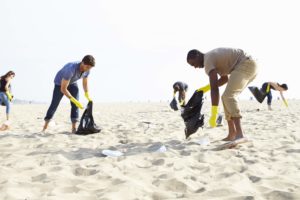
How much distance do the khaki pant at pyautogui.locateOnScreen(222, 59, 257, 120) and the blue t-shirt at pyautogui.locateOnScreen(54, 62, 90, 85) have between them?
253 cm

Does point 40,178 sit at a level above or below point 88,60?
below

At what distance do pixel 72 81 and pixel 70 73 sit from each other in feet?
1.06

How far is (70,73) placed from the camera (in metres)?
5.61

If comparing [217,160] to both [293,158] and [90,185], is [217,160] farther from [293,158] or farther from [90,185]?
[90,185]

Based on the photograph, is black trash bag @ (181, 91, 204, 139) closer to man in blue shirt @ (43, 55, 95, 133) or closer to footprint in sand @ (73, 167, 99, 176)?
man in blue shirt @ (43, 55, 95, 133)

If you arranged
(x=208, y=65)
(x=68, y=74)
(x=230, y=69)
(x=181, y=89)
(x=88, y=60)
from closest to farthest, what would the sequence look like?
(x=208, y=65), (x=230, y=69), (x=88, y=60), (x=68, y=74), (x=181, y=89)

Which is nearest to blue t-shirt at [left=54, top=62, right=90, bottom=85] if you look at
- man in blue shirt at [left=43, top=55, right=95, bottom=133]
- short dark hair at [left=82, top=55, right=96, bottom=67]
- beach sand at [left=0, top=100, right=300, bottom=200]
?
man in blue shirt at [left=43, top=55, right=95, bottom=133]

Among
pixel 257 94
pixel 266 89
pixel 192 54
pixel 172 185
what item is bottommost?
pixel 172 185

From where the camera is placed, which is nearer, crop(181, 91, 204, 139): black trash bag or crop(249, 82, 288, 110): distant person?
crop(181, 91, 204, 139): black trash bag

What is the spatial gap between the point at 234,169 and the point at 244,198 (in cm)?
99

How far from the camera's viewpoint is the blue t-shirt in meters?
5.62

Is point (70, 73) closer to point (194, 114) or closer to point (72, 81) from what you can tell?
point (72, 81)

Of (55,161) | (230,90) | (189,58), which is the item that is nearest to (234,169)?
(230,90)

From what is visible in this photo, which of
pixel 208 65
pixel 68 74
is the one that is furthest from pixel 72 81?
pixel 208 65
